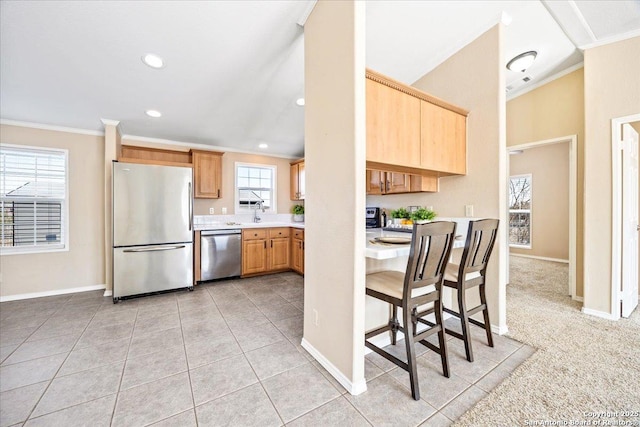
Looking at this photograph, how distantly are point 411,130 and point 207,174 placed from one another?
340cm

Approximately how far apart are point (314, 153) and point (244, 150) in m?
3.19

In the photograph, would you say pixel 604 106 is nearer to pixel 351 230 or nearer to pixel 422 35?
pixel 422 35

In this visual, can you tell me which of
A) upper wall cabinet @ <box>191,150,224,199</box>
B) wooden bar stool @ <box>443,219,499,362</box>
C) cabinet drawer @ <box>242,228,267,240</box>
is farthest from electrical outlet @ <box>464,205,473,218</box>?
upper wall cabinet @ <box>191,150,224,199</box>

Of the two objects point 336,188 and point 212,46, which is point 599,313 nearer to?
point 336,188

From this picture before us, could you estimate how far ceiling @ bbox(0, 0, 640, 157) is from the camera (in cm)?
198

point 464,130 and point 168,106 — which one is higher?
point 168,106

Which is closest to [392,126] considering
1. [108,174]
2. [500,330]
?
[500,330]

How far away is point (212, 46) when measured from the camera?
90.1 inches

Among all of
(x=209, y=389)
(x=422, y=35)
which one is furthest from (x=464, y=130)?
(x=209, y=389)

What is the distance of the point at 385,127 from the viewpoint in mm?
2018

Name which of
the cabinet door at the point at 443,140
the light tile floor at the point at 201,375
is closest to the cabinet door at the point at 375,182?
the cabinet door at the point at 443,140

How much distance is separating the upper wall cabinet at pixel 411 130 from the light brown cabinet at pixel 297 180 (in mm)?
2684

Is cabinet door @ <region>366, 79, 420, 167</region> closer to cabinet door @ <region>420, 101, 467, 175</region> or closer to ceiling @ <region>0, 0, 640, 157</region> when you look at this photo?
cabinet door @ <region>420, 101, 467, 175</region>

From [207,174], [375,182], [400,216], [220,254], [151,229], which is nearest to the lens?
[400,216]
